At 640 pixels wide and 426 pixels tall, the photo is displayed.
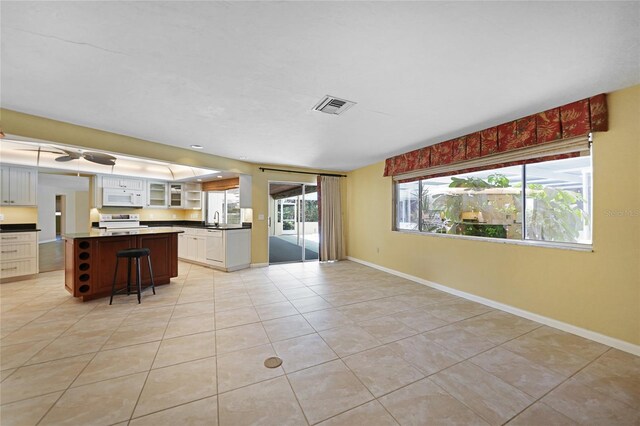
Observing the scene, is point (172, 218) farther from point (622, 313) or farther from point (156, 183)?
point (622, 313)

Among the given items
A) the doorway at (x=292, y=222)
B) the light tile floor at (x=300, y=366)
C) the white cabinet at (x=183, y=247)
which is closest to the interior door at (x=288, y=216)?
the doorway at (x=292, y=222)

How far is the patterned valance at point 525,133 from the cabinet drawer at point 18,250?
730cm

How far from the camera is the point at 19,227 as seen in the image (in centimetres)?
438

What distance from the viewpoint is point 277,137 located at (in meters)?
3.55

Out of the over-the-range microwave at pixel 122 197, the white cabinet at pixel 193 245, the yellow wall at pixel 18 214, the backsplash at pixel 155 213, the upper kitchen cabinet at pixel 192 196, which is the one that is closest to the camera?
the yellow wall at pixel 18 214

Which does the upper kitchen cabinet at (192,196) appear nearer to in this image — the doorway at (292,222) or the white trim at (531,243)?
the doorway at (292,222)

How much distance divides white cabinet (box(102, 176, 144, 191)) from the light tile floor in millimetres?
3327

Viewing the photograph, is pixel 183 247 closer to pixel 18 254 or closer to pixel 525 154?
pixel 18 254

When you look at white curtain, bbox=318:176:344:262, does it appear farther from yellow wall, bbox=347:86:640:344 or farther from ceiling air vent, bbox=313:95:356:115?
ceiling air vent, bbox=313:95:356:115

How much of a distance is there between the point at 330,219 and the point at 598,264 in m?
4.57

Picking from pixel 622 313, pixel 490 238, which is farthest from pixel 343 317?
pixel 622 313

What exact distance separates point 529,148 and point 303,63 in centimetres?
287

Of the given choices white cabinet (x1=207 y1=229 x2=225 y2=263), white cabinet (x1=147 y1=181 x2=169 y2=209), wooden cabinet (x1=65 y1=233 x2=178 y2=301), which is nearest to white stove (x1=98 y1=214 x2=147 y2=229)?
white cabinet (x1=147 y1=181 x2=169 y2=209)

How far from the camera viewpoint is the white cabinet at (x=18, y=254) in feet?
13.1
